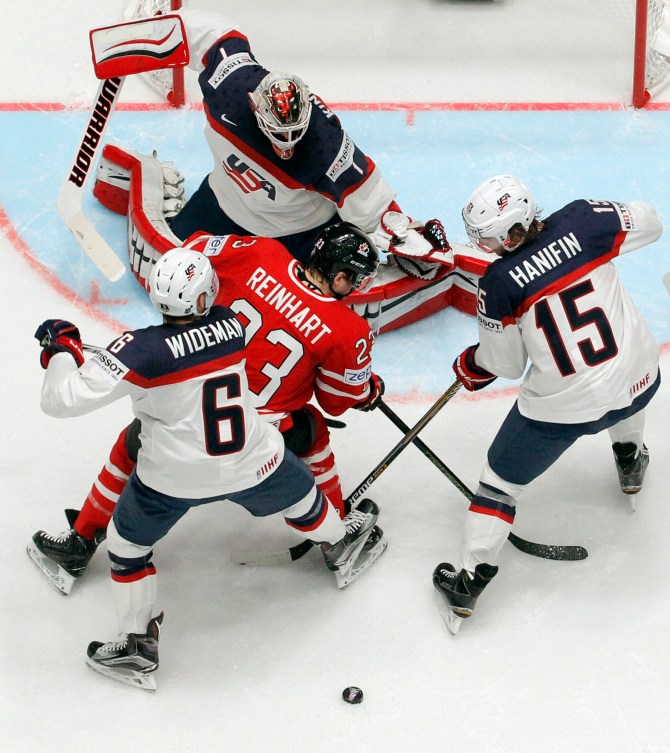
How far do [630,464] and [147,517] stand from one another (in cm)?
160

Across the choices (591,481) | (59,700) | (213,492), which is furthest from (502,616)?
(59,700)

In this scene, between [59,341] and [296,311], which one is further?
[296,311]

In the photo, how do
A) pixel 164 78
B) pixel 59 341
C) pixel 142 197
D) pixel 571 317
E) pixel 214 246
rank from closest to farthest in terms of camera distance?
1. pixel 59 341
2. pixel 571 317
3. pixel 214 246
4. pixel 142 197
5. pixel 164 78

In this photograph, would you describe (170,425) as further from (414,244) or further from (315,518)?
(414,244)

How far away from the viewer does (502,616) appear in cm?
362

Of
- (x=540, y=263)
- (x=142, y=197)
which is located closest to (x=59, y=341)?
(x=540, y=263)

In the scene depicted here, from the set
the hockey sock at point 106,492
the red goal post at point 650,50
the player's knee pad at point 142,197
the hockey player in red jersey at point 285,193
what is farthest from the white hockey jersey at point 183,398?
the red goal post at point 650,50

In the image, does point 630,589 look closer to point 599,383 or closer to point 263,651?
point 599,383

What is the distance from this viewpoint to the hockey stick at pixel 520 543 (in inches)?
148

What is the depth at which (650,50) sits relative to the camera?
5.84m

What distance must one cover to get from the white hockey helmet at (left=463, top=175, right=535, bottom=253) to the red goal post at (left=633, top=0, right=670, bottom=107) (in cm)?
272

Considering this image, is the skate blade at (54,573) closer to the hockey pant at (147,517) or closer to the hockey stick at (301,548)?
the hockey pant at (147,517)

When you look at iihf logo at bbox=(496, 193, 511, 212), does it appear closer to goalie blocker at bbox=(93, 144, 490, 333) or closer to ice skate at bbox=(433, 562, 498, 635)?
ice skate at bbox=(433, 562, 498, 635)

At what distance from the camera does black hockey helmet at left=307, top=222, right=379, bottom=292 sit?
10.9ft
